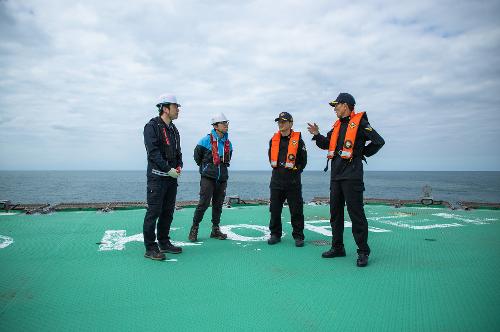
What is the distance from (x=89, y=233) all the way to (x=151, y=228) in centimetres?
193

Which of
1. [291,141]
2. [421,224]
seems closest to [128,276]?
[291,141]

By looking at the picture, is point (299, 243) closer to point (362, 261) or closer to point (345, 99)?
point (362, 261)

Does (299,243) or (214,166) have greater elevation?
(214,166)

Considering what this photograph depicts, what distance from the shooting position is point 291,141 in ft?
17.3

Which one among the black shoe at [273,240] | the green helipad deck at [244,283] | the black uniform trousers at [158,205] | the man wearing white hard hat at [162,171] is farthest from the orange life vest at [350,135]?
the black uniform trousers at [158,205]

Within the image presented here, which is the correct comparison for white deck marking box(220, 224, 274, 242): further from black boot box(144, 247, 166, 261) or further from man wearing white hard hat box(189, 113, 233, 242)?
black boot box(144, 247, 166, 261)

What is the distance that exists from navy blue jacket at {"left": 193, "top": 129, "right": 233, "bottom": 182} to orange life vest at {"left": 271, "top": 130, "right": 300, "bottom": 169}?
884mm

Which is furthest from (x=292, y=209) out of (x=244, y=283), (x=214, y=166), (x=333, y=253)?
(x=244, y=283)

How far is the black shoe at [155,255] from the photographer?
13.7 ft

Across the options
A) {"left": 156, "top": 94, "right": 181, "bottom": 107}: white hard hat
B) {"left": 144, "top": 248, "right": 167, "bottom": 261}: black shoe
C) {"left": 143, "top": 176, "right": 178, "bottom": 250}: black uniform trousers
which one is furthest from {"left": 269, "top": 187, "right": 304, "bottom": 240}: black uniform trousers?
{"left": 156, "top": 94, "right": 181, "bottom": 107}: white hard hat

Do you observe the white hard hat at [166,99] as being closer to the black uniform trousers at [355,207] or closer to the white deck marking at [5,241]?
the black uniform trousers at [355,207]

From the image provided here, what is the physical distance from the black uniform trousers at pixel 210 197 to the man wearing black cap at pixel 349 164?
2085 millimetres

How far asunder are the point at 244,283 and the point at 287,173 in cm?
241

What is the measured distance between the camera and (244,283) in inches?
131
